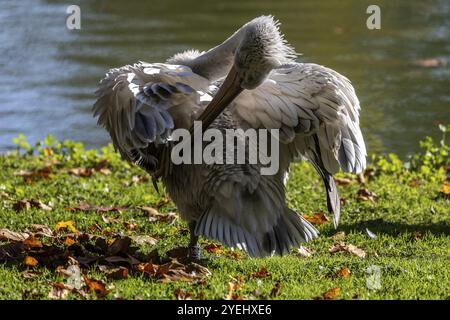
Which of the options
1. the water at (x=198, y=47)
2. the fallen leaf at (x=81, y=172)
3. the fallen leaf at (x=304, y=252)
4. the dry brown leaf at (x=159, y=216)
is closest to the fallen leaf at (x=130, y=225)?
the dry brown leaf at (x=159, y=216)

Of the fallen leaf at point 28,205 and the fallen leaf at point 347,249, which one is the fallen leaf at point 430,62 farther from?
the fallen leaf at point 28,205

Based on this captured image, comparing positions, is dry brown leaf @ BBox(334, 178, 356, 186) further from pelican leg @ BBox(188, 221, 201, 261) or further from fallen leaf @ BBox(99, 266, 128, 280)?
fallen leaf @ BBox(99, 266, 128, 280)

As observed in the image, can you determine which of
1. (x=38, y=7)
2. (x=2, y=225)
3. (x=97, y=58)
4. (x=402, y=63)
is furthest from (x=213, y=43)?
(x=2, y=225)

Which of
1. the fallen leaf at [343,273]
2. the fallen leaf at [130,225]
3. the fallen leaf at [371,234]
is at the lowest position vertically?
the fallen leaf at [371,234]

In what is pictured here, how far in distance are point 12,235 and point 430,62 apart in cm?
956

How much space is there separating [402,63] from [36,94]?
5.73 metres

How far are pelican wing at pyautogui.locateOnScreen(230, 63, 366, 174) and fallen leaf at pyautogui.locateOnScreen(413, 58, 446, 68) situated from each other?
8.32 metres

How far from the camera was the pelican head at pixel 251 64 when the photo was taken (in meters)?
6.24

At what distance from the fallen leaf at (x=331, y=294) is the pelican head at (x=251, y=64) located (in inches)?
54.5

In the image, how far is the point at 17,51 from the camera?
15844 millimetres

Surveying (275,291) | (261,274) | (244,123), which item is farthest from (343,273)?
(244,123)

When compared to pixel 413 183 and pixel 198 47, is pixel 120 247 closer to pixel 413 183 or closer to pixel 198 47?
pixel 413 183

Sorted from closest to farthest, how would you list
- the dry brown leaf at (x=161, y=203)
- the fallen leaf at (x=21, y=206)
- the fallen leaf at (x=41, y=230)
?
the fallen leaf at (x=41, y=230), the fallen leaf at (x=21, y=206), the dry brown leaf at (x=161, y=203)

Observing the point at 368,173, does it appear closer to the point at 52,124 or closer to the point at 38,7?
the point at 52,124
